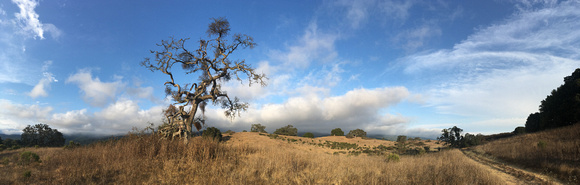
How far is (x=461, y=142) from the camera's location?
109 ft

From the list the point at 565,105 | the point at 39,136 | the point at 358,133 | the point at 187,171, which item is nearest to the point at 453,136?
the point at 565,105

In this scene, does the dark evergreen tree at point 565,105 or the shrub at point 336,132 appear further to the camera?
the shrub at point 336,132

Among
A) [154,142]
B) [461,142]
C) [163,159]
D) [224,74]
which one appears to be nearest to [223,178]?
[163,159]

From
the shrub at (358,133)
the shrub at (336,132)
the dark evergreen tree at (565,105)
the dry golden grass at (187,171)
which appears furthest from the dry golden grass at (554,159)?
the shrub at (358,133)

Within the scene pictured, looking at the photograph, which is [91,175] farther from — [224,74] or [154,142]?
[224,74]

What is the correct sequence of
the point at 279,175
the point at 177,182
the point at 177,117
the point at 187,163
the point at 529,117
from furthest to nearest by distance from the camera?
the point at 529,117 → the point at 177,117 → the point at 187,163 → the point at 279,175 → the point at 177,182

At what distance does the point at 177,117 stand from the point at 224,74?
3510 mm

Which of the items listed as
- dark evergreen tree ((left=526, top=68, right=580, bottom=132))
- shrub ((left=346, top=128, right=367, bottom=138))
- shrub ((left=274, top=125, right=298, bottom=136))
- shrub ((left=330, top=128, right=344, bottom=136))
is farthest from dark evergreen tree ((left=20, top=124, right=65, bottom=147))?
dark evergreen tree ((left=526, top=68, right=580, bottom=132))

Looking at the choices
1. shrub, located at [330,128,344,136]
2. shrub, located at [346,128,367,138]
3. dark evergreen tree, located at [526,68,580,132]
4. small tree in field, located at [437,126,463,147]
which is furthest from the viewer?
shrub, located at [346,128,367,138]

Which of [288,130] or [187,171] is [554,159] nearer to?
[187,171]

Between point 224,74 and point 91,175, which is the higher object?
point 224,74

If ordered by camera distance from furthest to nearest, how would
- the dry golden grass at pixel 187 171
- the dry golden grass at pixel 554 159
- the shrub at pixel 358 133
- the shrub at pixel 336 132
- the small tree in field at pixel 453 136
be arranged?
the shrub at pixel 358 133, the shrub at pixel 336 132, the small tree in field at pixel 453 136, the dry golden grass at pixel 554 159, the dry golden grass at pixel 187 171

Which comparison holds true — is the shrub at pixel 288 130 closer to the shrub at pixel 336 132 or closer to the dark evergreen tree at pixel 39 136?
the shrub at pixel 336 132

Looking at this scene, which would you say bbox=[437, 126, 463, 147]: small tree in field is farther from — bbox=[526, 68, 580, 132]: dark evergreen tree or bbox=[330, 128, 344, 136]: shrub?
bbox=[330, 128, 344, 136]: shrub
